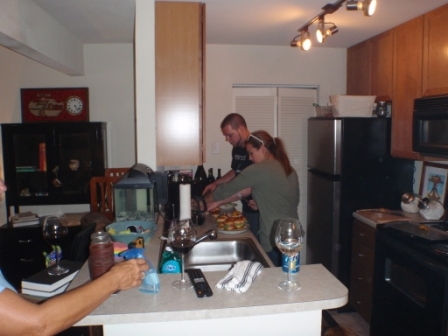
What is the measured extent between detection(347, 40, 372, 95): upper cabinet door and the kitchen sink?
2118mm

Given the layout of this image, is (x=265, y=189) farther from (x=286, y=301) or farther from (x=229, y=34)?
(x=229, y=34)

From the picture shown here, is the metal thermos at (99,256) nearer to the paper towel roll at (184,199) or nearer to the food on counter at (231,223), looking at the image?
the paper towel roll at (184,199)

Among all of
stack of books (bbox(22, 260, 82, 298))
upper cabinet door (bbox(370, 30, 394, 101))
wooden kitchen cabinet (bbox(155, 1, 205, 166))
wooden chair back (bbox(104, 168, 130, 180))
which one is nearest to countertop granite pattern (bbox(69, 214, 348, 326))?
stack of books (bbox(22, 260, 82, 298))

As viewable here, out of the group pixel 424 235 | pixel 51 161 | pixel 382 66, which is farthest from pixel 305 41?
pixel 51 161

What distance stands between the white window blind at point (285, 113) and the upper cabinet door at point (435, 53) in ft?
4.93

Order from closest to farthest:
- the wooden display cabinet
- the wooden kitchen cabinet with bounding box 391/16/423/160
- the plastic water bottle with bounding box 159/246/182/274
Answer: the plastic water bottle with bounding box 159/246/182/274 → the wooden kitchen cabinet with bounding box 391/16/423/160 → the wooden display cabinet

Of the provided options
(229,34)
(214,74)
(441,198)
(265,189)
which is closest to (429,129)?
(441,198)

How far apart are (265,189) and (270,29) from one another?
154 cm

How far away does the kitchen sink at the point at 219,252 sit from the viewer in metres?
2.33

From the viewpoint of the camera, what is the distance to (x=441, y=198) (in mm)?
3113

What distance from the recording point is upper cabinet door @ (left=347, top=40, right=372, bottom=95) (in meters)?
3.66

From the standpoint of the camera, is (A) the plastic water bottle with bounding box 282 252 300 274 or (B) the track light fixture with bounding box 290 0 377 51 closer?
(A) the plastic water bottle with bounding box 282 252 300 274

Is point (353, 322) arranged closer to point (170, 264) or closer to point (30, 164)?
point (170, 264)

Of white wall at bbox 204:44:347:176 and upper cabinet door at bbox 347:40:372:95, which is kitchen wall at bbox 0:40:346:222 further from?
upper cabinet door at bbox 347:40:372:95
